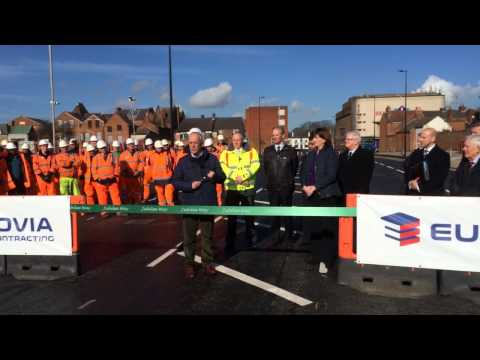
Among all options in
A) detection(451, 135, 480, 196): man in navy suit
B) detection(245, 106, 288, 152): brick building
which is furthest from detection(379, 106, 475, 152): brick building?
detection(451, 135, 480, 196): man in navy suit

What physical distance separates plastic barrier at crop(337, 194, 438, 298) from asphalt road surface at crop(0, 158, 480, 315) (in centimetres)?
13

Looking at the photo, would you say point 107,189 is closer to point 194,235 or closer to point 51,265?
point 51,265

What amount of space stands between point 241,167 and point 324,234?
1.95 m

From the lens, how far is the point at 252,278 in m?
5.47

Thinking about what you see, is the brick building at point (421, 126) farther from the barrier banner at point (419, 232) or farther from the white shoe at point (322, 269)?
the barrier banner at point (419, 232)

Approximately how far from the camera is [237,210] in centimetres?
531

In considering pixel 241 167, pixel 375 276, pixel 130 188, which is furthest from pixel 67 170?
pixel 375 276

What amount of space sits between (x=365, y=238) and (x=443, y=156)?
5.10ft

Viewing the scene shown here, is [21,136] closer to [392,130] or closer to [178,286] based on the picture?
[392,130]

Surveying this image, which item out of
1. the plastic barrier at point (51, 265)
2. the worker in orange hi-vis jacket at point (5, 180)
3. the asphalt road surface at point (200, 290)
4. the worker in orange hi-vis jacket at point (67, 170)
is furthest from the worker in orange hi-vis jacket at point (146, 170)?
the plastic barrier at point (51, 265)

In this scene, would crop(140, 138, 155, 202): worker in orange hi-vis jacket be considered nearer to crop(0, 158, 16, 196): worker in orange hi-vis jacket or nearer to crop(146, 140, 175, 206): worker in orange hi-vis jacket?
crop(146, 140, 175, 206): worker in orange hi-vis jacket

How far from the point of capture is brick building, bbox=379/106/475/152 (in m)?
65.0

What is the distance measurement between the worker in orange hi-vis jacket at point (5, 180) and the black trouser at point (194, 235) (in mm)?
5775
